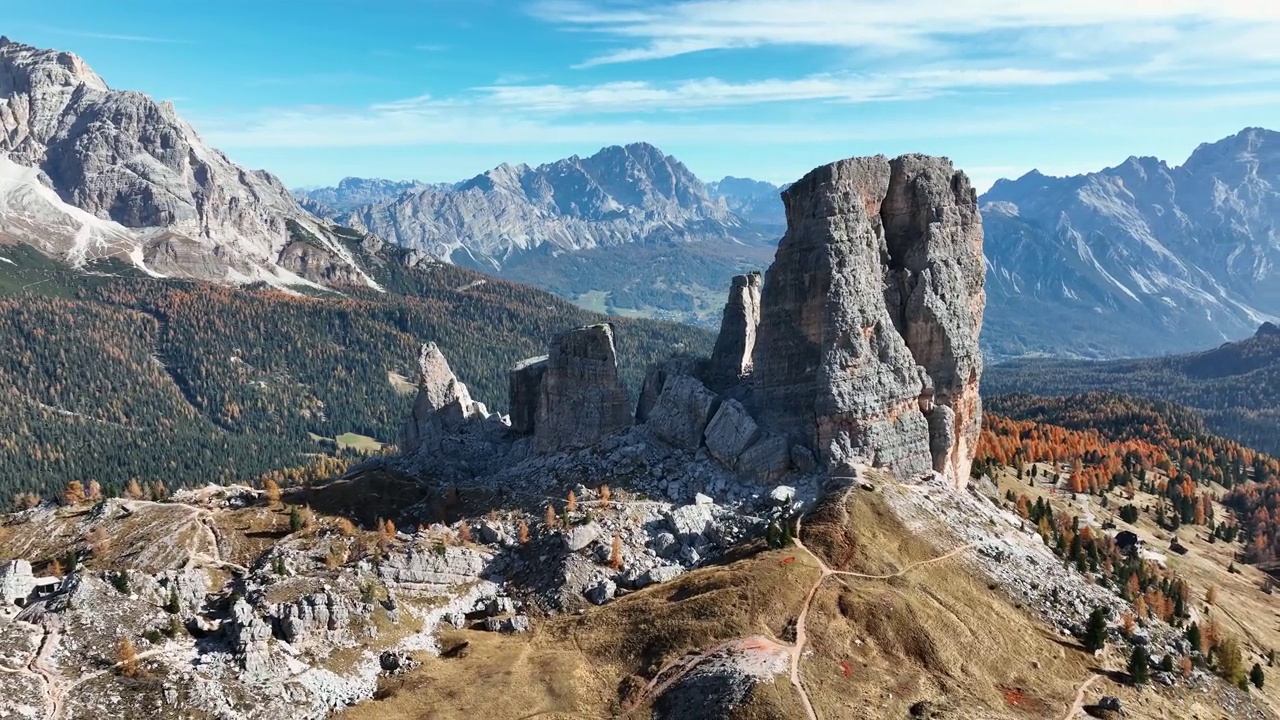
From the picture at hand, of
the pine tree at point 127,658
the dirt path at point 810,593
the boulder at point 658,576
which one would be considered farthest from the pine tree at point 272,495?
the dirt path at point 810,593

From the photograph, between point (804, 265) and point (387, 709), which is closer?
point (387, 709)

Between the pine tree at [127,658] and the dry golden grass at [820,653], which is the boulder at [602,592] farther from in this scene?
the pine tree at [127,658]

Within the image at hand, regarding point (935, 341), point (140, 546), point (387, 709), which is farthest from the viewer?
point (935, 341)

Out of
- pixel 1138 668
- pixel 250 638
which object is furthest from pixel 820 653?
pixel 250 638

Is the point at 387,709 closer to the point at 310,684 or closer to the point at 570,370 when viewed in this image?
the point at 310,684

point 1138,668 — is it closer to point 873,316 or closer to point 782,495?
point 782,495

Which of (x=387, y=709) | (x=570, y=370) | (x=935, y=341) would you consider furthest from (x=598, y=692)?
(x=935, y=341)
